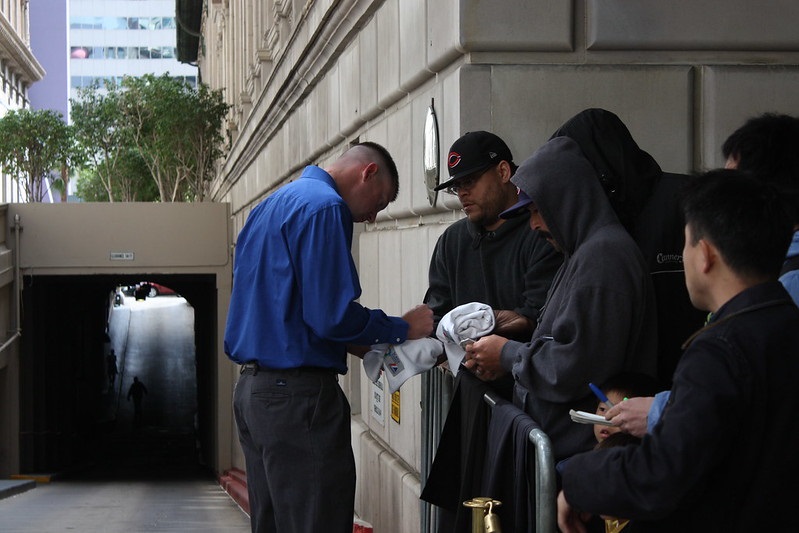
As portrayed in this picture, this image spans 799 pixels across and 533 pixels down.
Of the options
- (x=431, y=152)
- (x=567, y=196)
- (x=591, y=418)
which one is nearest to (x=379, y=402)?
(x=431, y=152)

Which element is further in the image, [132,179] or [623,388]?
[132,179]

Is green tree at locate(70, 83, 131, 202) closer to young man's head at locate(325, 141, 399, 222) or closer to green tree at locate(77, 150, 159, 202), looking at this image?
green tree at locate(77, 150, 159, 202)

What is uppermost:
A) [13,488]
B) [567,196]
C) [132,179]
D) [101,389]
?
[132,179]

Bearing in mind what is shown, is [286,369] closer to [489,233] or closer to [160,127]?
[489,233]

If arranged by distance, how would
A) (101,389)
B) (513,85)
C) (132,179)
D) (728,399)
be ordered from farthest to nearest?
(101,389)
(132,179)
(513,85)
(728,399)

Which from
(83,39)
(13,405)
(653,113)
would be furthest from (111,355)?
(83,39)

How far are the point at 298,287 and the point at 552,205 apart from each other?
4.60 ft

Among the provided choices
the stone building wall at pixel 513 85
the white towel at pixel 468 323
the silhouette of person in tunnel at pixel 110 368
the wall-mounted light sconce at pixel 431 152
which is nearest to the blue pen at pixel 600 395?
the white towel at pixel 468 323

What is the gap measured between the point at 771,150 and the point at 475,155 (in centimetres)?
137

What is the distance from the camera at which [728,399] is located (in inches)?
92.3

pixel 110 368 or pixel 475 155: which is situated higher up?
pixel 475 155

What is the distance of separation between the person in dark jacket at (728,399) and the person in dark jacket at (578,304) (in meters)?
0.62

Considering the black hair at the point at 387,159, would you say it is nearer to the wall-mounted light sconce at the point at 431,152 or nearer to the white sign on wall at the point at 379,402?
the wall-mounted light sconce at the point at 431,152

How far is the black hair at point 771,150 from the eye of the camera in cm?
324
